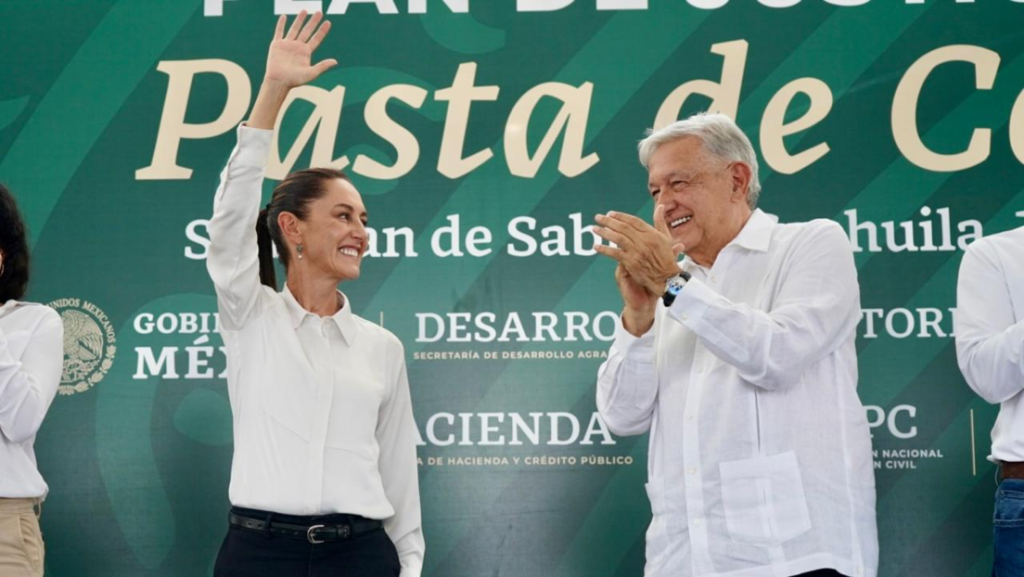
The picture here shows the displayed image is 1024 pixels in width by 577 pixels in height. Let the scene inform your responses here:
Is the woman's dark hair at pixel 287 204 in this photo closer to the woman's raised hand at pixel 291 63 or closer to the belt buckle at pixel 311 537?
the woman's raised hand at pixel 291 63

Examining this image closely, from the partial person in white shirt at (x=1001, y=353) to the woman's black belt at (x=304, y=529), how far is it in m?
1.42

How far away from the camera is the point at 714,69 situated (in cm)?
362

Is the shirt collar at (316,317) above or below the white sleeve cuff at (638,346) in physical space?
above

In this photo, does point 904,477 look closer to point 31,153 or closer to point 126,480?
point 126,480

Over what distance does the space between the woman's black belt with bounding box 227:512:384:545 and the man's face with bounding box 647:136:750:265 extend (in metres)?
0.99

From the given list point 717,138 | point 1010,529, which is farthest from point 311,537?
point 1010,529

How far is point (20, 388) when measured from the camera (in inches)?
105

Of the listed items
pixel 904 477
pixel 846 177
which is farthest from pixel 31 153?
pixel 904 477

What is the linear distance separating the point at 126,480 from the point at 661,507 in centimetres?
186

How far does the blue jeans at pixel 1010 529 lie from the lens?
2480 mm

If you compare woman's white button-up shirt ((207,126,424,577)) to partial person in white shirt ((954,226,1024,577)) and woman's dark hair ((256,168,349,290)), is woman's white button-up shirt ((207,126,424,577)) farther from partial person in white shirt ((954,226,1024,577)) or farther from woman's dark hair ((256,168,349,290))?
partial person in white shirt ((954,226,1024,577))

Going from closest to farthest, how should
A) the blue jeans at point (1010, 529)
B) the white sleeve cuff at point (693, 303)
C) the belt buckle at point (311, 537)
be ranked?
the white sleeve cuff at point (693, 303), the blue jeans at point (1010, 529), the belt buckle at point (311, 537)

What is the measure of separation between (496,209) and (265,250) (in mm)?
874

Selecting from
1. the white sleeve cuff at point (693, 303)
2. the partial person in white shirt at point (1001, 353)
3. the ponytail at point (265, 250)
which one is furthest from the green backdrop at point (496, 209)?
the white sleeve cuff at point (693, 303)
